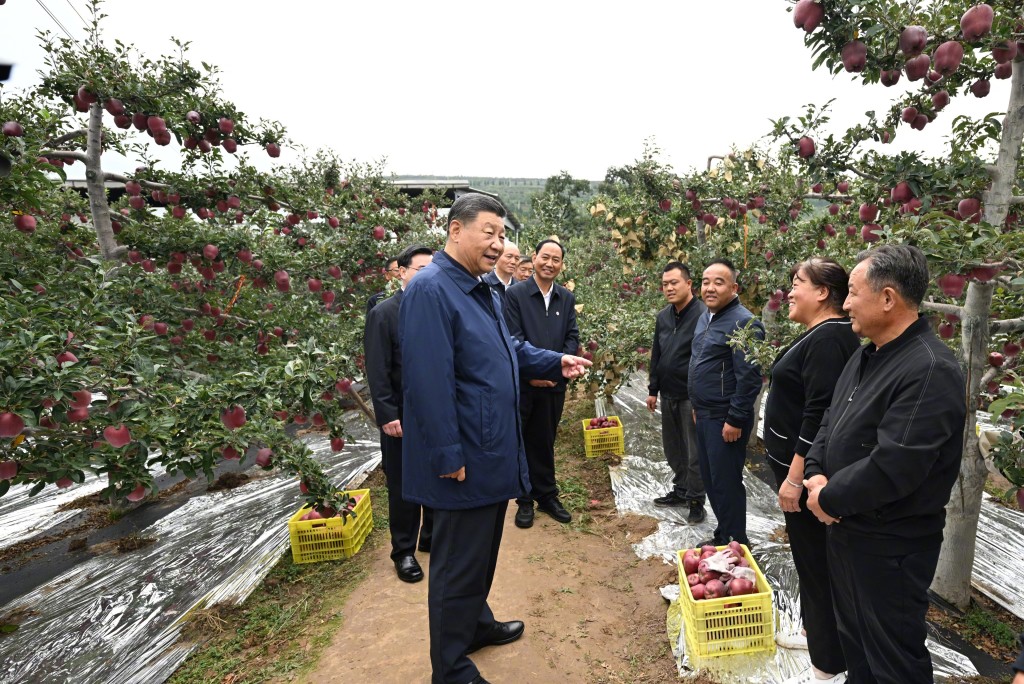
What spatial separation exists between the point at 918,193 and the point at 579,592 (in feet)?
8.63

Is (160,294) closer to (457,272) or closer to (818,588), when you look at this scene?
(457,272)

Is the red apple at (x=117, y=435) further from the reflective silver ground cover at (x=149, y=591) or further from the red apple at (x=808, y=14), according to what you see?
the red apple at (x=808, y=14)

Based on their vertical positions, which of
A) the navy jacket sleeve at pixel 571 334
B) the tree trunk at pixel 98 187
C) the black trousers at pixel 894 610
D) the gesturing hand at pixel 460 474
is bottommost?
the black trousers at pixel 894 610

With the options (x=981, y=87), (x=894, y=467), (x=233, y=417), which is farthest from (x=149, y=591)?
(x=981, y=87)

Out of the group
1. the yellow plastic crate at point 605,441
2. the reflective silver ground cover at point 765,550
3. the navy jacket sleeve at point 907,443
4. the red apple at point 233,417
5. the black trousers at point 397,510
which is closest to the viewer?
the navy jacket sleeve at point 907,443

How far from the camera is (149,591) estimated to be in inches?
121

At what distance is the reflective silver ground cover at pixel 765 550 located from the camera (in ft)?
7.24

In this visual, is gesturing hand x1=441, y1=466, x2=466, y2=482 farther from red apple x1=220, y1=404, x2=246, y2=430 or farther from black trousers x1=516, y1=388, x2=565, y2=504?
black trousers x1=516, y1=388, x2=565, y2=504

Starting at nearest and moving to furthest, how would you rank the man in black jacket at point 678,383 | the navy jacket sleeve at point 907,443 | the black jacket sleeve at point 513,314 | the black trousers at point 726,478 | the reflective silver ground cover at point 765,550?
the navy jacket sleeve at point 907,443
the reflective silver ground cover at point 765,550
the black trousers at point 726,478
the man in black jacket at point 678,383
the black jacket sleeve at point 513,314

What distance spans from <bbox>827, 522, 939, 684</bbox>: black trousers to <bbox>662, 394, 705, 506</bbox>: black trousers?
1.97 m

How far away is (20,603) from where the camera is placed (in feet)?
10.2

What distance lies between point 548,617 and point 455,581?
3.32 feet

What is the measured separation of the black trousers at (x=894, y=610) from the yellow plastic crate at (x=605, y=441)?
3340 mm

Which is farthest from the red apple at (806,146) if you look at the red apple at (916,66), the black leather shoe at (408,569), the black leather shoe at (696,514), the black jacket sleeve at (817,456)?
the black leather shoe at (408,569)
